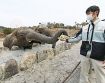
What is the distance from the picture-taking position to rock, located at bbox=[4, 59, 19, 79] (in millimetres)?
7054

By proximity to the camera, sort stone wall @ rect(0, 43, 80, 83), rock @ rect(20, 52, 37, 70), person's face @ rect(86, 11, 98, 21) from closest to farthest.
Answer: person's face @ rect(86, 11, 98, 21)
stone wall @ rect(0, 43, 80, 83)
rock @ rect(20, 52, 37, 70)

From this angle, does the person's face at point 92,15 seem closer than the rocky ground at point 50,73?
Yes

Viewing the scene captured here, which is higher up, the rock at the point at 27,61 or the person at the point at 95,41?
the person at the point at 95,41

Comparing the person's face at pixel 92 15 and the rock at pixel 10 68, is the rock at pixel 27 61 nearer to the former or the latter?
the rock at pixel 10 68

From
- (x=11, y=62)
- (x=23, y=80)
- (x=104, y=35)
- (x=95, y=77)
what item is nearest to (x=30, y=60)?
(x=11, y=62)

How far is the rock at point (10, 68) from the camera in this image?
7054 millimetres

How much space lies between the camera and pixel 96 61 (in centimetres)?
632

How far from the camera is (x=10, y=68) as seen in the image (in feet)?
23.6

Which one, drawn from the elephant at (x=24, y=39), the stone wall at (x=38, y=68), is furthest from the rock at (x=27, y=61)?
the elephant at (x=24, y=39)

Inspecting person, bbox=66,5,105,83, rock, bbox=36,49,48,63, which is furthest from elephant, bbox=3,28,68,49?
person, bbox=66,5,105,83

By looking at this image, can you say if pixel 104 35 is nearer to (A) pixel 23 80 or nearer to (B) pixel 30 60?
(A) pixel 23 80

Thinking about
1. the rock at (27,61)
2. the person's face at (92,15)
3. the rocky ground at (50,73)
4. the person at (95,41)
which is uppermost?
the person's face at (92,15)

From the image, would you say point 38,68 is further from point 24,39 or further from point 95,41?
point 24,39

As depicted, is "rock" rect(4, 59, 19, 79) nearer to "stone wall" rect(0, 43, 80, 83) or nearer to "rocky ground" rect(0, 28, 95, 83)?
"stone wall" rect(0, 43, 80, 83)
